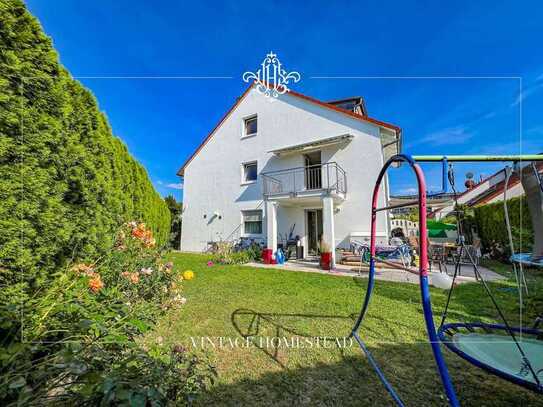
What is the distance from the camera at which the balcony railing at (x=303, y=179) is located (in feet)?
31.0

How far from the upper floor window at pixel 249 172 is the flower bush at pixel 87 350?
8896 millimetres

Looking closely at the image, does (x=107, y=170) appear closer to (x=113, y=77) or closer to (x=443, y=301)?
(x=113, y=77)

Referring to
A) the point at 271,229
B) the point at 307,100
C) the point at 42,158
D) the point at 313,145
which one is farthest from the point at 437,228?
the point at 42,158

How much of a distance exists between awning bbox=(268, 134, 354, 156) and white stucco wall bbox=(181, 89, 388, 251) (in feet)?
1.37

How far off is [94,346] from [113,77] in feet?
12.1

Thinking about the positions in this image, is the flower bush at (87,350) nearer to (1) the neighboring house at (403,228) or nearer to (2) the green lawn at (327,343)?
(2) the green lawn at (327,343)

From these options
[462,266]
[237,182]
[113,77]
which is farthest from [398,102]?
[237,182]

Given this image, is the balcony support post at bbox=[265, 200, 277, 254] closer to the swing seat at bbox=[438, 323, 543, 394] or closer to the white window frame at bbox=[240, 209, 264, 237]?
the white window frame at bbox=[240, 209, 264, 237]

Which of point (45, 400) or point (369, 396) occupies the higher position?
point (45, 400)

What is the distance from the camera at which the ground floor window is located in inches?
447

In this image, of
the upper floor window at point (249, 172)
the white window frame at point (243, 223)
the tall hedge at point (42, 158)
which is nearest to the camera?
the tall hedge at point (42, 158)

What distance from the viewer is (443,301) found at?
13.4 feet

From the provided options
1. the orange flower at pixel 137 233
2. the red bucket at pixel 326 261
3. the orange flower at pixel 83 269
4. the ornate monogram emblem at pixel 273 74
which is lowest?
the red bucket at pixel 326 261

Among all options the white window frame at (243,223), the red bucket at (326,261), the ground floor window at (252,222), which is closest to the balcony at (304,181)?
the white window frame at (243,223)
